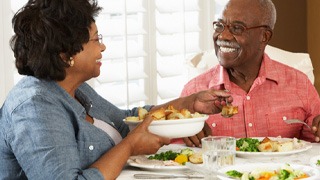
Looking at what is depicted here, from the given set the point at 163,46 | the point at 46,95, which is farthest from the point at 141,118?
the point at 163,46

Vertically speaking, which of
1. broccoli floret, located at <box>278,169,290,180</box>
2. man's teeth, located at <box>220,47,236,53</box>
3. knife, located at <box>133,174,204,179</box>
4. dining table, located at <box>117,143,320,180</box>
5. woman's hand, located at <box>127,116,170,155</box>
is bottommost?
dining table, located at <box>117,143,320,180</box>

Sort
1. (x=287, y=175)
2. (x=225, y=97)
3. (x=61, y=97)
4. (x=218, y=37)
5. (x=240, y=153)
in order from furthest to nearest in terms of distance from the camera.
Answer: (x=218, y=37)
(x=225, y=97)
(x=240, y=153)
(x=61, y=97)
(x=287, y=175)

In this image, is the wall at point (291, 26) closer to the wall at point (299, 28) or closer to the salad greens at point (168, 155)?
the wall at point (299, 28)

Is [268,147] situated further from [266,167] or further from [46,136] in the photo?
[46,136]

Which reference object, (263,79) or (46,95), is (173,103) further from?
(46,95)

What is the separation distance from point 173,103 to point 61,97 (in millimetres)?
635

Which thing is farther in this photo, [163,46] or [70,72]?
[163,46]

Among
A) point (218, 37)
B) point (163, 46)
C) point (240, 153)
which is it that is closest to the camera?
point (240, 153)

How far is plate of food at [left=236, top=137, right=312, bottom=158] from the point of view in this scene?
7.98 ft

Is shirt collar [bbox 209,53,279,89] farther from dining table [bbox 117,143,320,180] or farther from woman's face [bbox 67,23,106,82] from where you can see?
woman's face [bbox 67,23,106,82]

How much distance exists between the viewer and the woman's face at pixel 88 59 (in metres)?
2.31

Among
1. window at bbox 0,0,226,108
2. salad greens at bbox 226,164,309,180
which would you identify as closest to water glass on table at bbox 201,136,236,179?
salad greens at bbox 226,164,309,180

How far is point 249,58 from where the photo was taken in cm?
303

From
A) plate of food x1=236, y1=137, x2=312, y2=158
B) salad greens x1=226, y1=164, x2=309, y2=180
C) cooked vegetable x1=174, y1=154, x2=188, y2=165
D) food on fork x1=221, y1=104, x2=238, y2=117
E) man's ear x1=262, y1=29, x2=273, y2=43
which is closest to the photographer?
salad greens x1=226, y1=164, x2=309, y2=180
